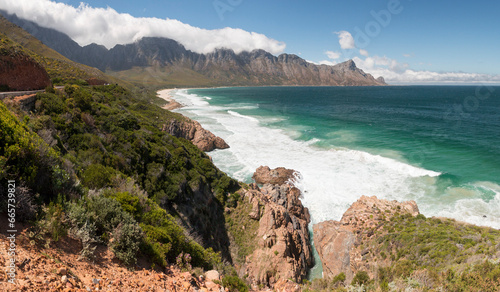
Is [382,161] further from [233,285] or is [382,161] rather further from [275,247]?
[233,285]

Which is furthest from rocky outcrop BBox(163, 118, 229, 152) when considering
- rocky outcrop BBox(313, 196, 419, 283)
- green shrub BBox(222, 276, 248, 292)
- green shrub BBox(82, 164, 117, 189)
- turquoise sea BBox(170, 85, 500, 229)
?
green shrub BBox(222, 276, 248, 292)

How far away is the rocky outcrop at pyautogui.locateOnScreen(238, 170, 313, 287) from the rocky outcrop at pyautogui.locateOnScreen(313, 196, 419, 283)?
1453 millimetres

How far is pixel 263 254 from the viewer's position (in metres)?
16.1

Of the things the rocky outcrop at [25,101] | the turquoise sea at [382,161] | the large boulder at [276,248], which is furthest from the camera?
the turquoise sea at [382,161]

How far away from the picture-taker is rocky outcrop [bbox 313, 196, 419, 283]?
1656cm

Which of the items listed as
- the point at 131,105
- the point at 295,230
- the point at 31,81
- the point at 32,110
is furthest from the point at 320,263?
the point at 131,105

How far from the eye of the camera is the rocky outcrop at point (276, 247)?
49.8 ft

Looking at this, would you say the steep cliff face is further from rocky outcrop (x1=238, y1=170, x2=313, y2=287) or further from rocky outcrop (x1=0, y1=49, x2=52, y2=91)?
rocky outcrop (x1=0, y1=49, x2=52, y2=91)

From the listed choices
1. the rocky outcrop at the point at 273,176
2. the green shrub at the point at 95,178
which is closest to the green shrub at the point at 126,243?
the green shrub at the point at 95,178

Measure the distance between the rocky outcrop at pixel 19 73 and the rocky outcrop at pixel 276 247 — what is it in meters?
20.1

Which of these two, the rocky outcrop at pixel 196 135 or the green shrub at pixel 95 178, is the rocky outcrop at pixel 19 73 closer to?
the green shrub at pixel 95 178

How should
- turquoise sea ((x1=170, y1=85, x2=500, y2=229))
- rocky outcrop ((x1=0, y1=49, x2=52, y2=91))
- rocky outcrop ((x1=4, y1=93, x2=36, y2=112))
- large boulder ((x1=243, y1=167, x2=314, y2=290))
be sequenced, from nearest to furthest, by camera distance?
1. rocky outcrop ((x1=4, y1=93, x2=36, y2=112))
2. large boulder ((x1=243, y1=167, x2=314, y2=290))
3. rocky outcrop ((x1=0, y1=49, x2=52, y2=91))
4. turquoise sea ((x1=170, y1=85, x2=500, y2=229))

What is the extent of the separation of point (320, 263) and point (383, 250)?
5.44 m

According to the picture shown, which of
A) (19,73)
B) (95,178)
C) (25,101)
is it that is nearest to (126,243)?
(95,178)
